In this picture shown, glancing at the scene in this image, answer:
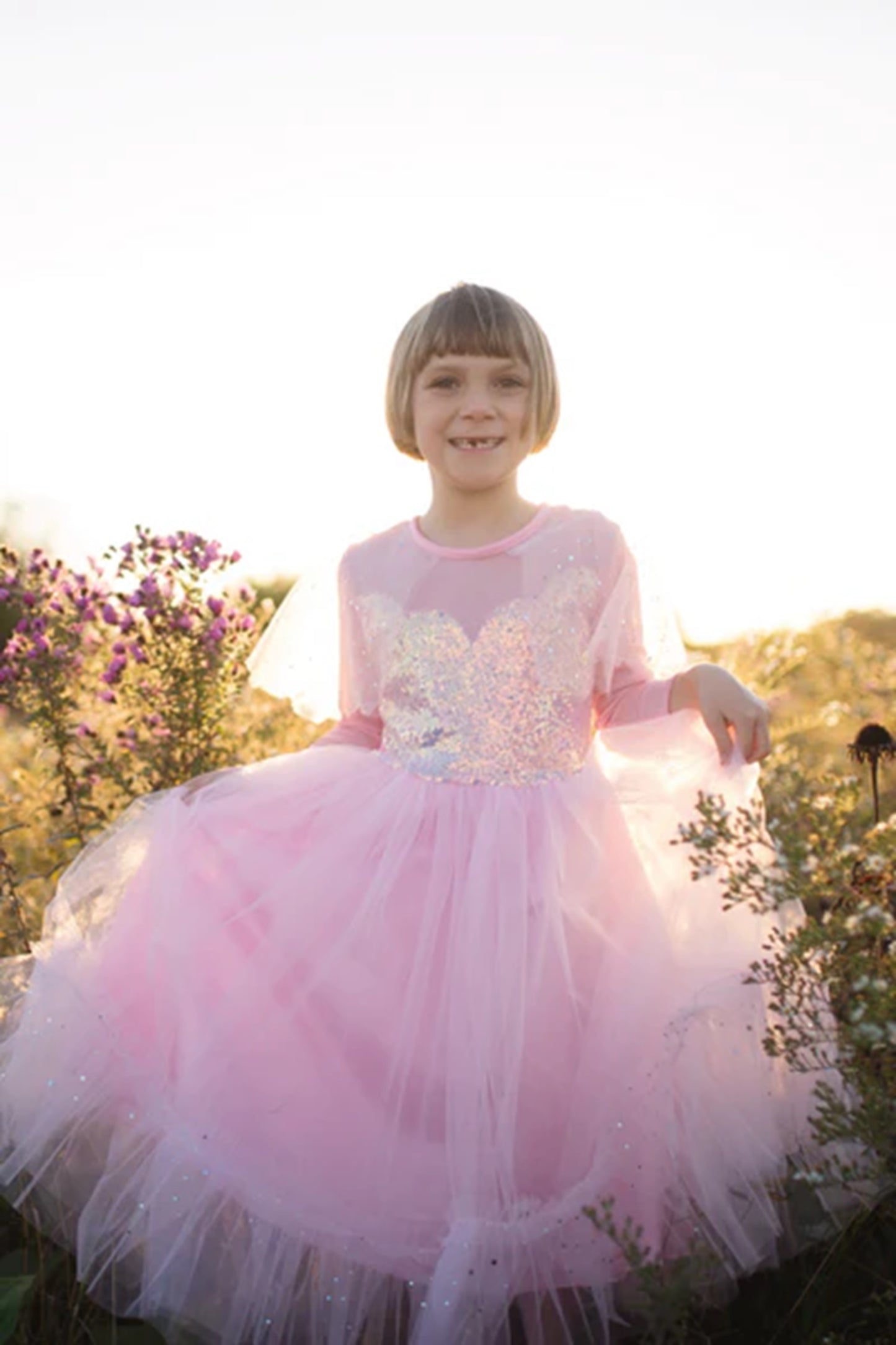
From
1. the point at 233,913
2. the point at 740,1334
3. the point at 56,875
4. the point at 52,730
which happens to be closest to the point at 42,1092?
the point at 233,913

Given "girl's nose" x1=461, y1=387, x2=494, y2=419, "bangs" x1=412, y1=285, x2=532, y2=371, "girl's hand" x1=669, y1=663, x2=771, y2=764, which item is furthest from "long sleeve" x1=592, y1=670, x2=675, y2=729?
"bangs" x1=412, y1=285, x2=532, y2=371

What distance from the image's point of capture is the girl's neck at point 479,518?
267 cm

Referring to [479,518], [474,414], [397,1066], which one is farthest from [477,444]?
[397,1066]

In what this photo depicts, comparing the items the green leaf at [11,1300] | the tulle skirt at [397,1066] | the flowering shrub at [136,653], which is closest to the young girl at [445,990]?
the tulle skirt at [397,1066]

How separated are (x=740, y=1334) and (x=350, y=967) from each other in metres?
0.97

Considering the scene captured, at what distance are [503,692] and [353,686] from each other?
479 millimetres

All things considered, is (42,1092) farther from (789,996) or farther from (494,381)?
(494,381)

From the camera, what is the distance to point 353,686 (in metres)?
2.81

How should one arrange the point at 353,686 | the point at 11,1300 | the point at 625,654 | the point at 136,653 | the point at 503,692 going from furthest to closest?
the point at 136,653
the point at 353,686
the point at 625,654
the point at 503,692
the point at 11,1300

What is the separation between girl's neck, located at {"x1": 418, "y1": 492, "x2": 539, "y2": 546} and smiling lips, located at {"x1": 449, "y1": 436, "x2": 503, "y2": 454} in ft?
0.41

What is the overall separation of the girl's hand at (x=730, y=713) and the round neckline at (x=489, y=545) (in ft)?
1.65

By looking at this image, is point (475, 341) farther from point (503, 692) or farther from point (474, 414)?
point (503, 692)

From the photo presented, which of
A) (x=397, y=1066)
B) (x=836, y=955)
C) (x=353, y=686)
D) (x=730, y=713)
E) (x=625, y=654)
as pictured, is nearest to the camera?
(x=836, y=955)

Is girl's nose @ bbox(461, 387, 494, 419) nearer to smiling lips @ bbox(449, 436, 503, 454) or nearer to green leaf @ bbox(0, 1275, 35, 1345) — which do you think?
smiling lips @ bbox(449, 436, 503, 454)
